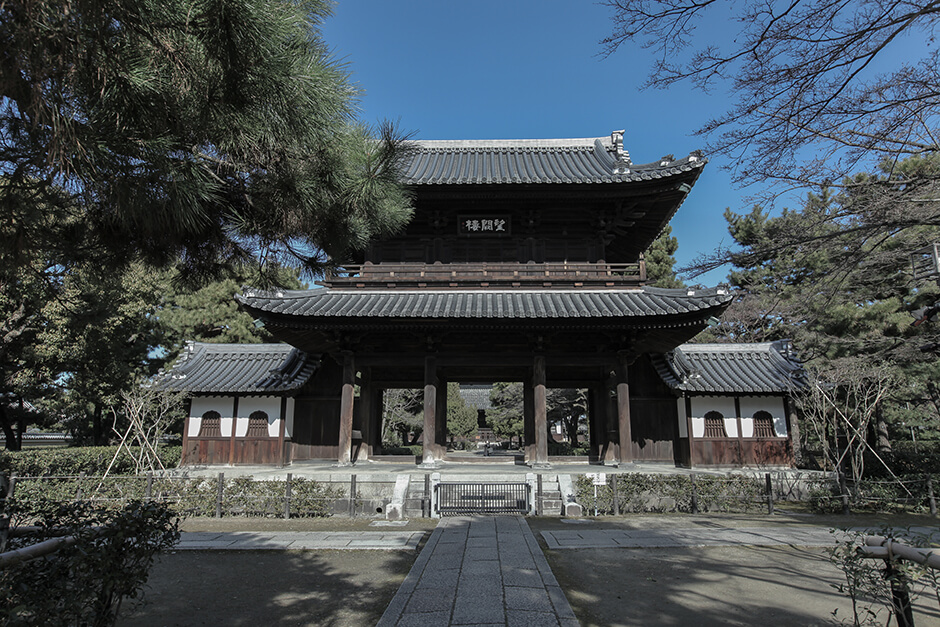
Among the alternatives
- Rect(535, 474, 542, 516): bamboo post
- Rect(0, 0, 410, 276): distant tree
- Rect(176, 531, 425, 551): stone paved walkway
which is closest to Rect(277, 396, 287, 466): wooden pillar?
Rect(176, 531, 425, 551): stone paved walkway

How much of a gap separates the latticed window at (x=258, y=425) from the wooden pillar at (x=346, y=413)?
10.4 feet

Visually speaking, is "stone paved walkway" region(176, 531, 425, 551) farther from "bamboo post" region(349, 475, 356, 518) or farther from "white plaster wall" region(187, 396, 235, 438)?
"white plaster wall" region(187, 396, 235, 438)

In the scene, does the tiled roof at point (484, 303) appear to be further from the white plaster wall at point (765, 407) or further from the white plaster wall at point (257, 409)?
the white plaster wall at point (765, 407)

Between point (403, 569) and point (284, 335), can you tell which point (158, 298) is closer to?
point (284, 335)

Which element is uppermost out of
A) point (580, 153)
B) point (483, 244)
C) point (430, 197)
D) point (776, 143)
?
point (580, 153)

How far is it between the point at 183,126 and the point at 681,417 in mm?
13814

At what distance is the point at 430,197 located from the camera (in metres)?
13.3

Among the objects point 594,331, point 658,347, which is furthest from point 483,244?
point 658,347

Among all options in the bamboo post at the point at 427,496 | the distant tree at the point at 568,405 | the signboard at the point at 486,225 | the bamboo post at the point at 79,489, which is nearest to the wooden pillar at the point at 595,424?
the signboard at the point at 486,225

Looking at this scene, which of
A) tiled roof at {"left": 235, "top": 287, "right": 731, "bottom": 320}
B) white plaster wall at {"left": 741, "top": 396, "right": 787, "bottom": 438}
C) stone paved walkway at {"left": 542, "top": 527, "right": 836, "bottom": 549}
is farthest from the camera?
white plaster wall at {"left": 741, "top": 396, "right": 787, "bottom": 438}

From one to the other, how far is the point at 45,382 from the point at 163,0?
24.3 meters

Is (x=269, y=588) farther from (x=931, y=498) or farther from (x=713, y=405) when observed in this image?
(x=931, y=498)

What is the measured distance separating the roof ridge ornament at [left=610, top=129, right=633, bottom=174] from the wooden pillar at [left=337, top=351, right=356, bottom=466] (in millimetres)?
8497

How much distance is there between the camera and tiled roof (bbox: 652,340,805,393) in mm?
13656
